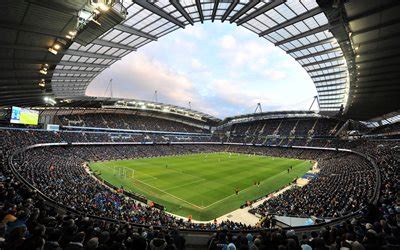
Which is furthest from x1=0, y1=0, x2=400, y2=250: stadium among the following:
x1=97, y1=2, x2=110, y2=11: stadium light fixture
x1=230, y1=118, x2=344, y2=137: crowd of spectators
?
x1=230, y1=118, x2=344, y2=137: crowd of spectators

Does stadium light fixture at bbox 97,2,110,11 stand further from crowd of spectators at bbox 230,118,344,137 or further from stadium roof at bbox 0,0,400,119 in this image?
crowd of spectators at bbox 230,118,344,137

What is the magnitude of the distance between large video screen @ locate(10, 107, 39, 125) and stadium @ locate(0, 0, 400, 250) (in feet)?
0.72

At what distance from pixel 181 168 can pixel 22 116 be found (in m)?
31.1

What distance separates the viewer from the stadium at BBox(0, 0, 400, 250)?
6.95 meters

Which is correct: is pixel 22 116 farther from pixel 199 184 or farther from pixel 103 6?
pixel 103 6

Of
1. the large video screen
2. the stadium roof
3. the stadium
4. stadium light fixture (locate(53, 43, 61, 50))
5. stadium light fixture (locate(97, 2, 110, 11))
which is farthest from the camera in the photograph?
the large video screen

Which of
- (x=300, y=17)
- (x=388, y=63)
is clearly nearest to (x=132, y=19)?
(x=300, y=17)

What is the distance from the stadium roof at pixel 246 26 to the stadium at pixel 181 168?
0.39 feet

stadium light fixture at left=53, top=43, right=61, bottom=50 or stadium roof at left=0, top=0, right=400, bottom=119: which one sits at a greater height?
stadium roof at left=0, top=0, right=400, bottom=119

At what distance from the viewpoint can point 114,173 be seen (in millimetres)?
39875

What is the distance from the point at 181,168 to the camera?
156 feet

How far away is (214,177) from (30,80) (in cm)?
3029

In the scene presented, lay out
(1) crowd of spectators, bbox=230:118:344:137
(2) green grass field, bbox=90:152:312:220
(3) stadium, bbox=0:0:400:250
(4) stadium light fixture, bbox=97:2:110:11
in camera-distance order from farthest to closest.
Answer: (1) crowd of spectators, bbox=230:118:344:137
(2) green grass field, bbox=90:152:312:220
(4) stadium light fixture, bbox=97:2:110:11
(3) stadium, bbox=0:0:400:250

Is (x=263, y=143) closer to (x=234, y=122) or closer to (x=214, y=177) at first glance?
(x=234, y=122)
